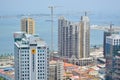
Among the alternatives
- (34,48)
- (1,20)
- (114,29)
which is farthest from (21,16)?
(34,48)

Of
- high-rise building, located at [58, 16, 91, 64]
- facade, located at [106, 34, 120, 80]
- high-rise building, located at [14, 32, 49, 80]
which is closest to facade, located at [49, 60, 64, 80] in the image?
Result: facade, located at [106, 34, 120, 80]

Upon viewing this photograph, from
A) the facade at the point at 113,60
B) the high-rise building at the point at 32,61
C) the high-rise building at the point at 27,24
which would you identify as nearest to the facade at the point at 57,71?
the facade at the point at 113,60

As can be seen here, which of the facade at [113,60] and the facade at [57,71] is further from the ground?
the facade at [113,60]

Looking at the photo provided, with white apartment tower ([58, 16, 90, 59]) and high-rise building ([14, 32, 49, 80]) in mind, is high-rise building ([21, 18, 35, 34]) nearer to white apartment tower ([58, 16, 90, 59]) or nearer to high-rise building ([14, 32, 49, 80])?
white apartment tower ([58, 16, 90, 59])

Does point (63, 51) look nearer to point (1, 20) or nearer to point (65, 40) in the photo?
point (65, 40)

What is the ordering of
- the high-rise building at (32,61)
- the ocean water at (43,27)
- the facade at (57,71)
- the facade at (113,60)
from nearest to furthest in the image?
the high-rise building at (32,61)
the facade at (113,60)
the facade at (57,71)
the ocean water at (43,27)

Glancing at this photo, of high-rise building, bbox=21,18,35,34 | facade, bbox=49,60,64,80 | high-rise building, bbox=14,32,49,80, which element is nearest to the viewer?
high-rise building, bbox=14,32,49,80

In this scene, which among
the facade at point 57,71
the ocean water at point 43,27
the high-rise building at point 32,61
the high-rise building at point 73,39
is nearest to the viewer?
the high-rise building at point 32,61

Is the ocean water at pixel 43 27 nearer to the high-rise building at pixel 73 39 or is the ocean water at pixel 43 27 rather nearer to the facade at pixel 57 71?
the high-rise building at pixel 73 39
